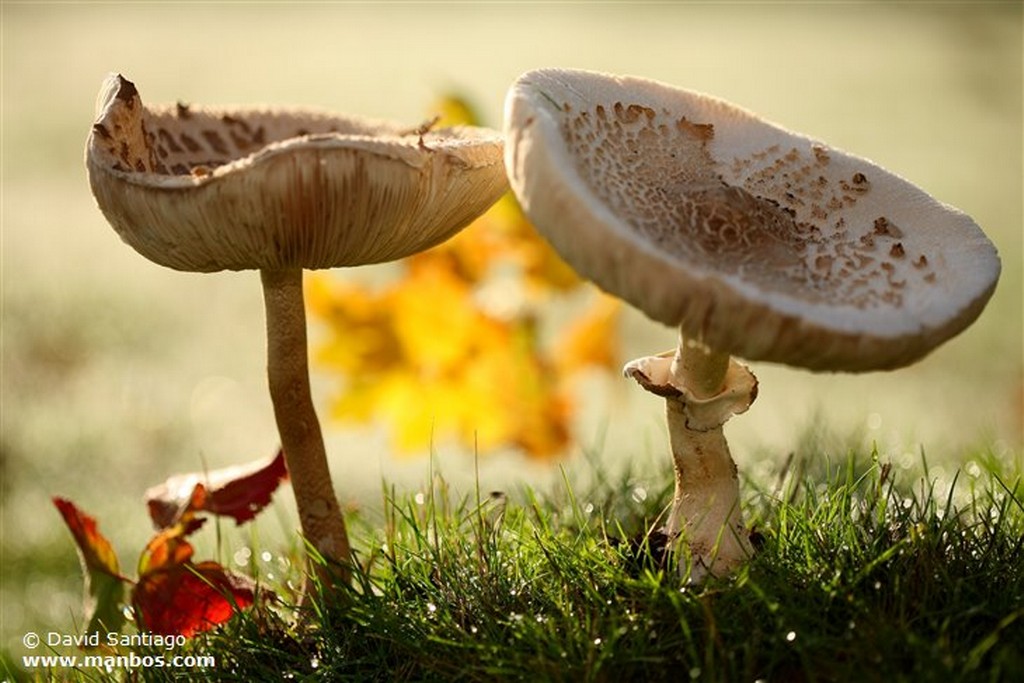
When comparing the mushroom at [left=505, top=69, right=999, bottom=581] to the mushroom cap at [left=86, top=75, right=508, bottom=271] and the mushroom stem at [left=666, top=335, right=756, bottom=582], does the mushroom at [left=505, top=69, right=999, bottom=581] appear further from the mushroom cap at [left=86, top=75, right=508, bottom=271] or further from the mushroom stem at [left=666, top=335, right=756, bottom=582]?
the mushroom cap at [left=86, top=75, right=508, bottom=271]

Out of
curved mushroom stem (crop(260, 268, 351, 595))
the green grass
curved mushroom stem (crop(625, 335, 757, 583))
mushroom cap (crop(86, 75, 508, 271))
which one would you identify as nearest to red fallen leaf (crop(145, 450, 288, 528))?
curved mushroom stem (crop(260, 268, 351, 595))

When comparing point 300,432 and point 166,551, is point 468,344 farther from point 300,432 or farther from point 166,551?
point 166,551

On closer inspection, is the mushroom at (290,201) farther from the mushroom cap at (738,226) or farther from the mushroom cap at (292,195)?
the mushroom cap at (738,226)

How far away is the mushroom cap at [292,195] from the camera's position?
5.77ft

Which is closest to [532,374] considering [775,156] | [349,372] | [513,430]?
[513,430]

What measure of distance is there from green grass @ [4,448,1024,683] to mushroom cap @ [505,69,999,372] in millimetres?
434

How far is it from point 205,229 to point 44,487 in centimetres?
244

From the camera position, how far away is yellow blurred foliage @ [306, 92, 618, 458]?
136 inches

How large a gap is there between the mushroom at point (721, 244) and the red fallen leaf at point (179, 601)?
947 mm

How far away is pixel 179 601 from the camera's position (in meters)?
2.22

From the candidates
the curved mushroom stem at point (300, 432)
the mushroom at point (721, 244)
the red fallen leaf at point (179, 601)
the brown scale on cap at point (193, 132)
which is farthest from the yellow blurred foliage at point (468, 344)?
the mushroom at point (721, 244)

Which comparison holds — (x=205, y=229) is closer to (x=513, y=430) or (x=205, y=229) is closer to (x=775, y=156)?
(x=775, y=156)

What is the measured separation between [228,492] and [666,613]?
3.47 ft

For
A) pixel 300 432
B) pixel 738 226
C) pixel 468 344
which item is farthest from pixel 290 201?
pixel 468 344
